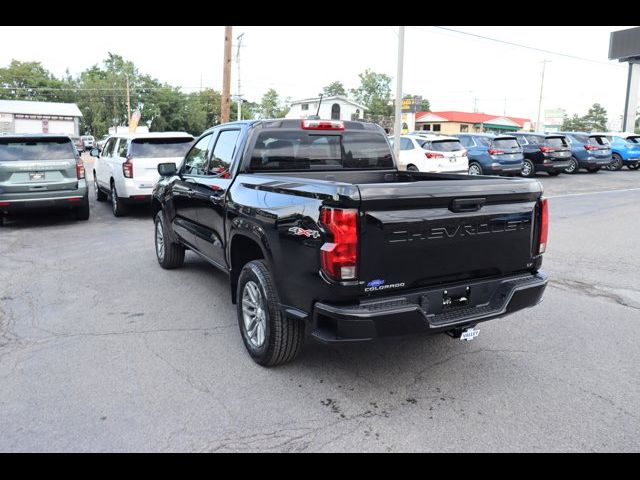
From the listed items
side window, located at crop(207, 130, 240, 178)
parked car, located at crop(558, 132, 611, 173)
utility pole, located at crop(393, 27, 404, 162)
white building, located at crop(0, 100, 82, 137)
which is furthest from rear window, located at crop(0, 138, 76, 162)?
white building, located at crop(0, 100, 82, 137)

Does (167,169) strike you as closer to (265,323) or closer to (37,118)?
(265,323)

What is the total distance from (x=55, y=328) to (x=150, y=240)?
438 centimetres

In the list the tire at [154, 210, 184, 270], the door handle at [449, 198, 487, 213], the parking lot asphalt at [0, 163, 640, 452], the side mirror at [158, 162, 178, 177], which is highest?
the side mirror at [158, 162, 178, 177]

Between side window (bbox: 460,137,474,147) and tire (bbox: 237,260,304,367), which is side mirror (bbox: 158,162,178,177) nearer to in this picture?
tire (bbox: 237,260,304,367)

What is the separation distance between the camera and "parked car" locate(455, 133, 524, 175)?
1872cm

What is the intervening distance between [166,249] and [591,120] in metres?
141

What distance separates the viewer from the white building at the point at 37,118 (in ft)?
196

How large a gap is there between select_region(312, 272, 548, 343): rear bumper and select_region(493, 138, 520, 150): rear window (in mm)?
16214

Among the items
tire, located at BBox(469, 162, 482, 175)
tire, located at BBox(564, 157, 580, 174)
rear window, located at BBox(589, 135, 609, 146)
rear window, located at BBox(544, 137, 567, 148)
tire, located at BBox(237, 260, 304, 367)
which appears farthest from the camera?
rear window, located at BBox(589, 135, 609, 146)

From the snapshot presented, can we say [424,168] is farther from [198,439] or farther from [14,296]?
[198,439]

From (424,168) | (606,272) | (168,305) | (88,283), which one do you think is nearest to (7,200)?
(88,283)

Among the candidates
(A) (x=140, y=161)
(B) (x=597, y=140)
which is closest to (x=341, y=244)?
(A) (x=140, y=161)

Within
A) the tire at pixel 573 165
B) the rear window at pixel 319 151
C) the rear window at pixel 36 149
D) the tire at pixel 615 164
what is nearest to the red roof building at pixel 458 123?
the tire at pixel 615 164

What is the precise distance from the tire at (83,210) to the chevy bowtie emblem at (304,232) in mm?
8653
